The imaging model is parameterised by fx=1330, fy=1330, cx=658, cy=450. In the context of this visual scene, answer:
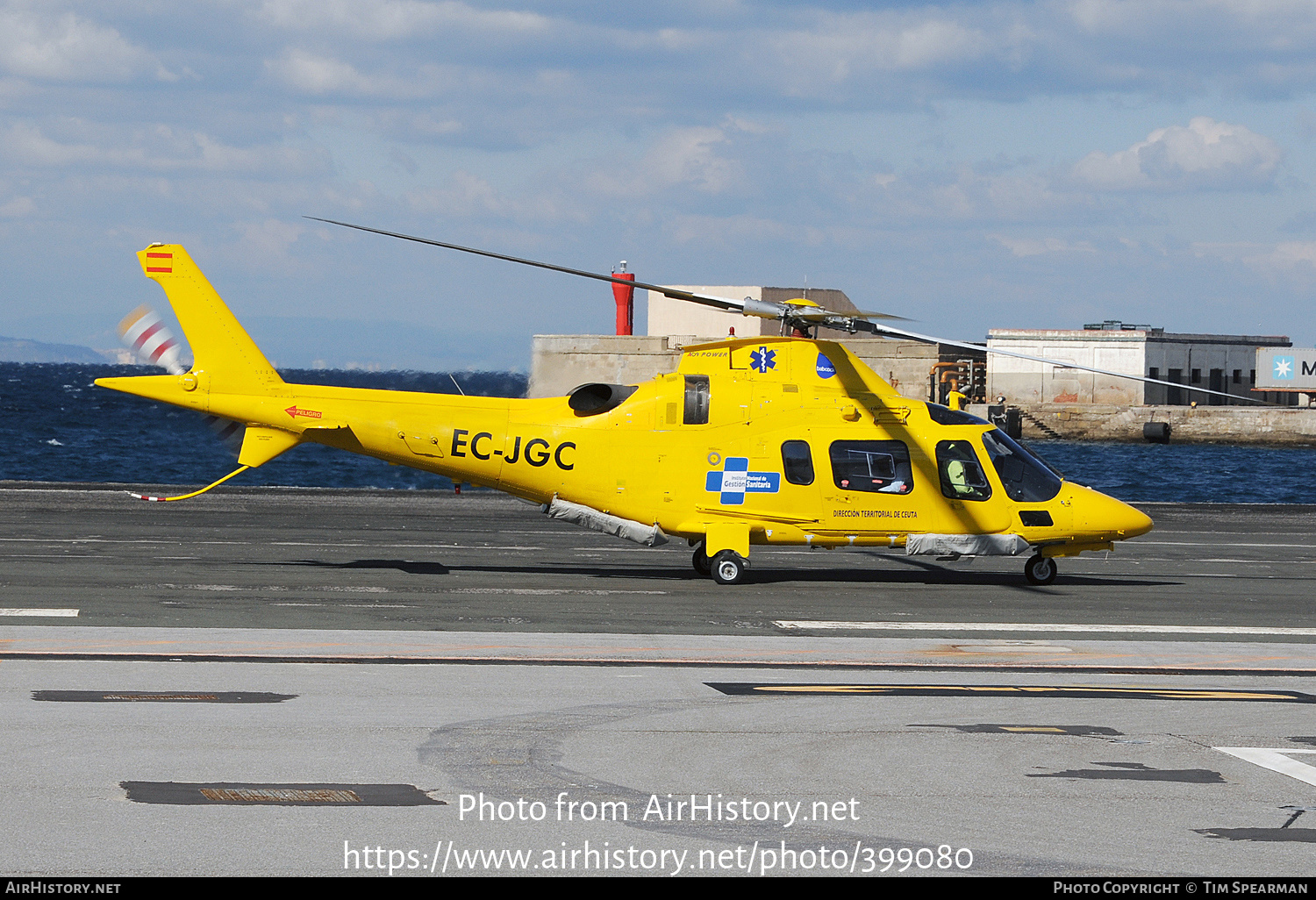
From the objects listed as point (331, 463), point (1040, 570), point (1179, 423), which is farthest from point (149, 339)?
point (1179, 423)

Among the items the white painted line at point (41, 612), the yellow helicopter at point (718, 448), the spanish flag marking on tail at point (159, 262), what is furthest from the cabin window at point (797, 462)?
the white painted line at point (41, 612)

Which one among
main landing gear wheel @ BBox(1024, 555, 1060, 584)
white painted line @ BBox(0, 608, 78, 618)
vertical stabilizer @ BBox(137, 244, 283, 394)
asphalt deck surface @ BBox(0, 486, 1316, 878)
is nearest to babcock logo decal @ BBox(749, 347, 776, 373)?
asphalt deck surface @ BBox(0, 486, 1316, 878)

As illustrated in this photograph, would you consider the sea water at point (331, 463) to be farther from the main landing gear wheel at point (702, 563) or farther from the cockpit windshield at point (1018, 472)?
the cockpit windshield at point (1018, 472)

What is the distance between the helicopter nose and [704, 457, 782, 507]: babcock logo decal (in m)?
4.99

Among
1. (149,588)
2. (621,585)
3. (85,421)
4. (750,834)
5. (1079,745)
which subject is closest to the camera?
(750,834)

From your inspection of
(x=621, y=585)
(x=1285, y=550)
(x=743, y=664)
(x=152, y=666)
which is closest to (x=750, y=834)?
(x=743, y=664)

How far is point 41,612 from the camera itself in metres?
16.2

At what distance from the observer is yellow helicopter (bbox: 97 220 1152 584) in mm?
20547

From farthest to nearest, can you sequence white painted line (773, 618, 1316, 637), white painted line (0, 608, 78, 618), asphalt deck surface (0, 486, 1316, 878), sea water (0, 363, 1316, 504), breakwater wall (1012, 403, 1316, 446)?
Answer: breakwater wall (1012, 403, 1316, 446)
sea water (0, 363, 1316, 504)
white painted line (773, 618, 1316, 637)
white painted line (0, 608, 78, 618)
asphalt deck surface (0, 486, 1316, 878)

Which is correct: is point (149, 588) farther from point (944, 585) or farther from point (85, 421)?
point (85, 421)

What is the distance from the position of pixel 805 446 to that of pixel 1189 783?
38.2 ft

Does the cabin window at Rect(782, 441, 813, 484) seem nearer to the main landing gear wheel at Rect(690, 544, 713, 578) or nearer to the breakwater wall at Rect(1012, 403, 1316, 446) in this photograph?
the main landing gear wheel at Rect(690, 544, 713, 578)

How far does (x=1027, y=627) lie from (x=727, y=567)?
4.91 metres

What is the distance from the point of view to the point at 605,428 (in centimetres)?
2081
